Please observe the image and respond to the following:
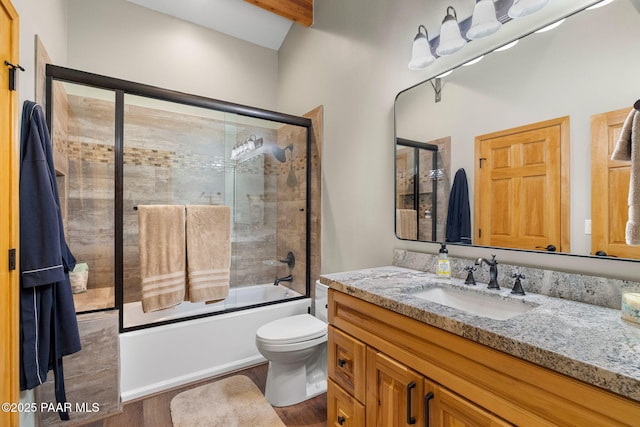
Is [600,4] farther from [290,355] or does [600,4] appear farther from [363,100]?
[290,355]

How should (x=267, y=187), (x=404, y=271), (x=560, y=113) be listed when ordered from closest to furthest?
1. (x=560, y=113)
2. (x=404, y=271)
3. (x=267, y=187)

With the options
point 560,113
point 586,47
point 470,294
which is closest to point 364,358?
point 470,294

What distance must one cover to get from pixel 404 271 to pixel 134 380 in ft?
6.25

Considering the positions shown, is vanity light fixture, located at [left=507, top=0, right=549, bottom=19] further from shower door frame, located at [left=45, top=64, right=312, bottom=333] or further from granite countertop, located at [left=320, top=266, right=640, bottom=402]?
shower door frame, located at [left=45, top=64, right=312, bottom=333]

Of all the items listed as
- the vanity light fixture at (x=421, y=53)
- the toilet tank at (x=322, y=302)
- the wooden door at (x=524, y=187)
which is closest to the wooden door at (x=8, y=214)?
the toilet tank at (x=322, y=302)

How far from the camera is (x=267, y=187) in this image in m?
2.97

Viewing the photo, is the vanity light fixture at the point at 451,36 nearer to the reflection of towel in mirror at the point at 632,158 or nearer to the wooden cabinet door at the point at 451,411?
the reflection of towel in mirror at the point at 632,158

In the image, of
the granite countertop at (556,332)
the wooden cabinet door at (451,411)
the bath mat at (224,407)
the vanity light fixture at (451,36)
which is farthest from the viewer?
the bath mat at (224,407)

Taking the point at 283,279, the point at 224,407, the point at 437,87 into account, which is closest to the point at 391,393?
the point at 224,407

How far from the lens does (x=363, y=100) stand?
2.14 metres

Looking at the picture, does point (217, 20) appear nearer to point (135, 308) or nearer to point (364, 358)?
point (135, 308)

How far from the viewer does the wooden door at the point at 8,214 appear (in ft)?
3.64

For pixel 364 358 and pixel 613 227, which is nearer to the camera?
pixel 613 227

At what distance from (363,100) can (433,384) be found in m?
1.84
